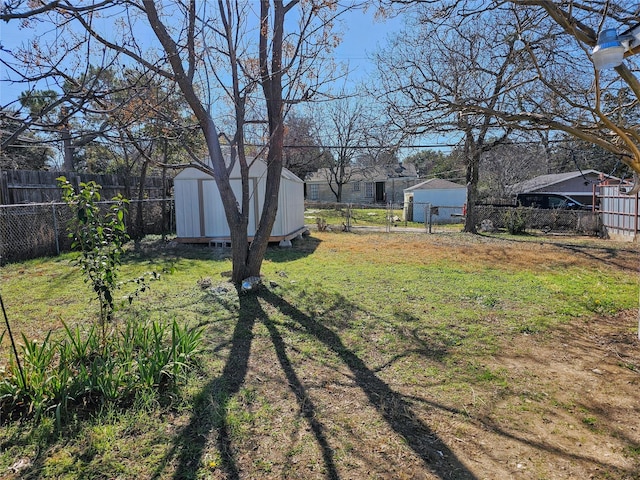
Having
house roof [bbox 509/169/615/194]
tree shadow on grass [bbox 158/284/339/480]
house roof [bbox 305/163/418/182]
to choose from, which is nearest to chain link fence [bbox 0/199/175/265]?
tree shadow on grass [bbox 158/284/339/480]

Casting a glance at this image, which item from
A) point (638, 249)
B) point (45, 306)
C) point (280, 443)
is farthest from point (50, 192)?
point (638, 249)

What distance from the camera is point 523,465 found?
2160 mm

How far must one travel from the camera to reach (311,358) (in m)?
3.56

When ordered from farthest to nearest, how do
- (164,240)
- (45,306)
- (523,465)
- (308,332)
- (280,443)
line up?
(164,240), (45,306), (308,332), (280,443), (523,465)

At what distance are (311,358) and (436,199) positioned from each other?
1888cm

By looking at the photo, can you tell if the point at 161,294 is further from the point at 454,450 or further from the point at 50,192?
the point at 50,192

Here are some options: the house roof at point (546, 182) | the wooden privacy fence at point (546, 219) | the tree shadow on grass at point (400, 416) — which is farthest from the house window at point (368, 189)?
the tree shadow on grass at point (400, 416)

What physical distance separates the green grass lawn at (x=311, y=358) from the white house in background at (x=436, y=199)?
12696 millimetres

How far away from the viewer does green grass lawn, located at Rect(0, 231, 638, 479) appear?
86.2 inches

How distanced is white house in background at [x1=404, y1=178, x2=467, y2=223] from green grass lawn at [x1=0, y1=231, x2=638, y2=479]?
1270cm

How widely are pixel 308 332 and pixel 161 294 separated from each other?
255 centimetres

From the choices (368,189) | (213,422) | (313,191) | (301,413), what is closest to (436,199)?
(368,189)

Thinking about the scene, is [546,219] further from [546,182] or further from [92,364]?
[92,364]

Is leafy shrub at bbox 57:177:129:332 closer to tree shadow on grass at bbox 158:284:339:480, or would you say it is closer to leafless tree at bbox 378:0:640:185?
tree shadow on grass at bbox 158:284:339:480
